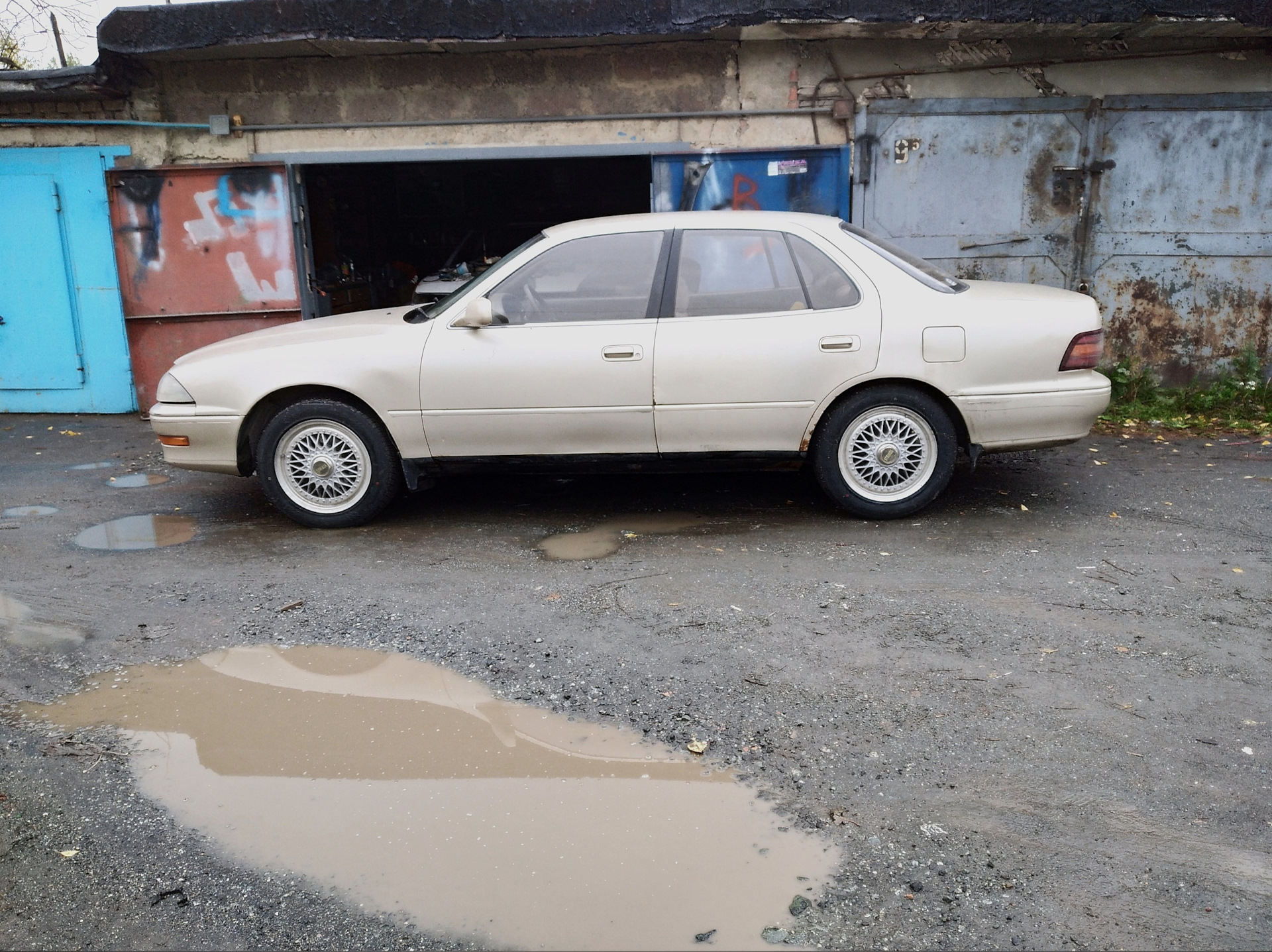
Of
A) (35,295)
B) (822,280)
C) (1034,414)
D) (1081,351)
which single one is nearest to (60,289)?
(35,295)

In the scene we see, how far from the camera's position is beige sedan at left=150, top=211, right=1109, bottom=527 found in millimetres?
5406

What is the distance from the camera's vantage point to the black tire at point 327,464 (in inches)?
221

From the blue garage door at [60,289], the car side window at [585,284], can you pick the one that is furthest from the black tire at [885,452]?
the blue garage door at [60,289]

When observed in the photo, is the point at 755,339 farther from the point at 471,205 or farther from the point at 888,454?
the point at 471,205

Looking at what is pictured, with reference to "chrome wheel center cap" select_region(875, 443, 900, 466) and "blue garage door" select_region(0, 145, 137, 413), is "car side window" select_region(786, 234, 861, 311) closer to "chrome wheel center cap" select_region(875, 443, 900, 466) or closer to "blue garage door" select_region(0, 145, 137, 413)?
"chrome wheel center cap" select_region(875, 443, 900, 466)

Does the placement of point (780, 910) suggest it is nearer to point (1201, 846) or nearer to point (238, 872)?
point (1201, 846)

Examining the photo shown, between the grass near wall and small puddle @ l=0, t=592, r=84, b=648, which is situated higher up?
the grass near wall

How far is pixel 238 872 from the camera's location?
9.41 ft

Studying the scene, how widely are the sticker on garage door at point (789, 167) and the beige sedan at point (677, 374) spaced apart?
119 inches

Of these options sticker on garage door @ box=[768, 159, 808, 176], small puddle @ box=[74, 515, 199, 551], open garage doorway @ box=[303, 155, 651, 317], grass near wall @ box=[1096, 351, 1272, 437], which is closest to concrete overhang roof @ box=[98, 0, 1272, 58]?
sticker on garage door @ box=[768, 159, 808, 176]

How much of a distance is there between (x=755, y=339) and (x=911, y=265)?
104cm

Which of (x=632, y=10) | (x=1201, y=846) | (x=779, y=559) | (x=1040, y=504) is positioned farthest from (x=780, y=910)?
(x=632, y=10)

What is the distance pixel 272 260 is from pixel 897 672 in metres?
7.05

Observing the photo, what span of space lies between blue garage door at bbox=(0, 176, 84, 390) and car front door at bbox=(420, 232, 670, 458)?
5.38 metres
